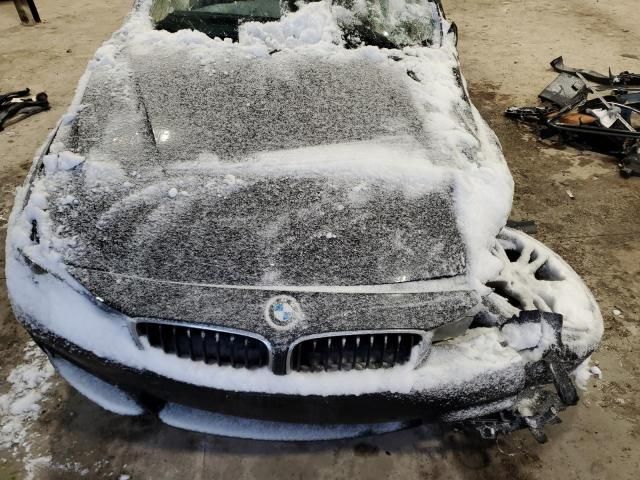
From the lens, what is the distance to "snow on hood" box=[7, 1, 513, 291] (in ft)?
6.20

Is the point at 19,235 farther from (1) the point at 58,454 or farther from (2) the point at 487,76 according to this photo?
(2) the point at 487,76

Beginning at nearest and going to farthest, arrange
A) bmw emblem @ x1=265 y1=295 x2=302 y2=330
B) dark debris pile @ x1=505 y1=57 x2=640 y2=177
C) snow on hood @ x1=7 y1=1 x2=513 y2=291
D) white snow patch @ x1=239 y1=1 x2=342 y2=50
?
bmw emblem @ x1=265 y1=295 x2=302 y2=330
snow on hood @ x1=7 y1=1 x2=513 y2=291
white snow patch @ x1=239 y1=1 x2=342 y2=50
dark debris pile @ x1=505 y1=57 x2=640 y2=177

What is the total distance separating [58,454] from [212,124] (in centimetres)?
144

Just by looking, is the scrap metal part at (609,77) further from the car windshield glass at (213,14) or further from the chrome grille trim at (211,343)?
the chrome grille trim at (211,343)

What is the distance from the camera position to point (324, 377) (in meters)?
1.65

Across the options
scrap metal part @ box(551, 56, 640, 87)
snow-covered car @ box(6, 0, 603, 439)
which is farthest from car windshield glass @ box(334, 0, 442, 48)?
scrap metal part @ box(551, 56, 640, 87)

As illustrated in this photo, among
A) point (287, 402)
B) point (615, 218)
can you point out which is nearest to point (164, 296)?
point (287, 402)

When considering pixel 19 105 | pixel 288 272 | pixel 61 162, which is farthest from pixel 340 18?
pixel 19 105

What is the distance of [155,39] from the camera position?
2.69 m

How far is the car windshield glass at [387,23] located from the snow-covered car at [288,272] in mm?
646

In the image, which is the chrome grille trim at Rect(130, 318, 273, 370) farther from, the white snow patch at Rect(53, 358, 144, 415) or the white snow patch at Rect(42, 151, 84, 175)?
the white snow patch at Rect(42, 151, 84, 175)

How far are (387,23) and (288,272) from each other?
1.83 metres

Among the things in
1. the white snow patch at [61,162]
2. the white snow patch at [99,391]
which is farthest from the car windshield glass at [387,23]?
the white snow patch at [99,391]

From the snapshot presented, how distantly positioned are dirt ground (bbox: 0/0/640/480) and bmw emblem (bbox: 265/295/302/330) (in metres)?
0.76
